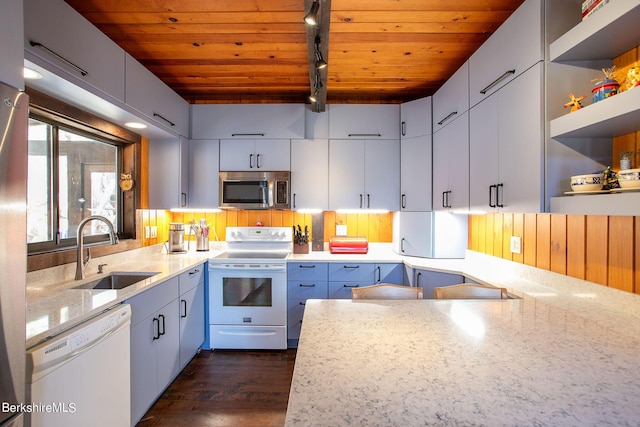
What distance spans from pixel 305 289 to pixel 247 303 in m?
0.55

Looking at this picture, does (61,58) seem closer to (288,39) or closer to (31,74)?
(31,74)

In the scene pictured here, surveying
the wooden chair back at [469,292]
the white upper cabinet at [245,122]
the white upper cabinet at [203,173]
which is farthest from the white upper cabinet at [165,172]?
the wooden chair back at [469,292]

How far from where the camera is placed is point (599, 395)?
65 centimetres

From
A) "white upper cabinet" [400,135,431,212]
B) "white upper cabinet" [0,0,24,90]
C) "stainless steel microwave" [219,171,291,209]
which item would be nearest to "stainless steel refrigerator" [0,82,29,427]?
"white upper cabinet" [0,0,24,90]

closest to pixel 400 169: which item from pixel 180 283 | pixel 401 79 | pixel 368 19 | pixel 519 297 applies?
pixel 401 79

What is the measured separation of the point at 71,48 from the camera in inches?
56.1

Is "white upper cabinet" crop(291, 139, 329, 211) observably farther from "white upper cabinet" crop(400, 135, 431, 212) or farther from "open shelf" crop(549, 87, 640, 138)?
"open shelf" crop(549, 87, 640, 138)

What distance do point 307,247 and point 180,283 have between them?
126 centimetres

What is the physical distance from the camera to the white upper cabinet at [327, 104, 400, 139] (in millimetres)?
2824

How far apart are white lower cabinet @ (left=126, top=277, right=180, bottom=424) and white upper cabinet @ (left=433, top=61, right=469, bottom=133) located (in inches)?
97.7

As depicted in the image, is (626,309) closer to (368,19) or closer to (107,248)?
(368,19)

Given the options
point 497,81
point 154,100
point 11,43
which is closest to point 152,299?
point 11,43

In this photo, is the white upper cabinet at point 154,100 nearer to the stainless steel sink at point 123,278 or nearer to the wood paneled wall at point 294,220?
the wood paneled wall at point 294,220

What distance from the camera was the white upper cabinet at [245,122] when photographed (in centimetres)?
282
